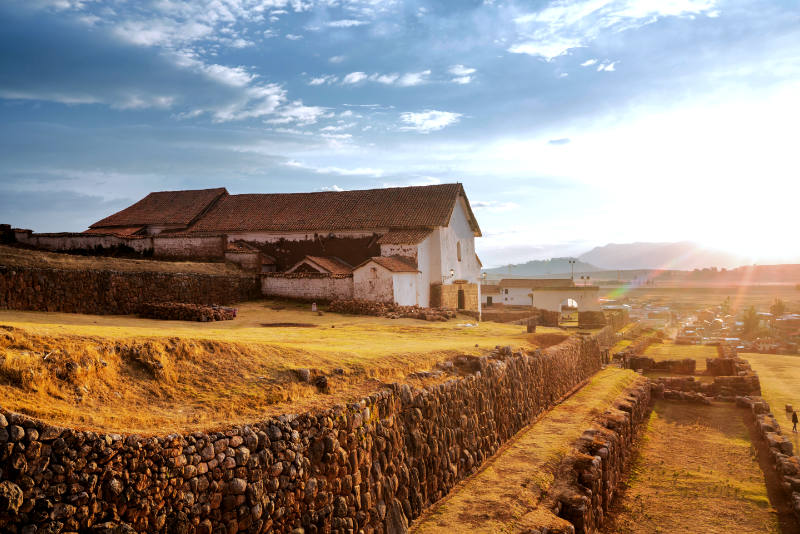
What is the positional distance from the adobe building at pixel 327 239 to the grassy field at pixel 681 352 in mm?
12125

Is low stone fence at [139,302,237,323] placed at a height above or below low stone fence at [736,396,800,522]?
above

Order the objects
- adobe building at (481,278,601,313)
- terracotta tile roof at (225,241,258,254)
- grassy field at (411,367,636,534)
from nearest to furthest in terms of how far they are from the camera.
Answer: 1. grassy field at (411,367,636,534)
2. terracotta tile roof at (225,241,258,254)
3. adobe building at (481,278,601,313)

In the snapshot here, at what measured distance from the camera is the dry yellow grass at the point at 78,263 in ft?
67.8

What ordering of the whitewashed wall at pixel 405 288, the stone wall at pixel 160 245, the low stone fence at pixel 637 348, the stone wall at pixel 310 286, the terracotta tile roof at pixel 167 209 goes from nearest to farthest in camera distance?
the whitewashed wall at pixel 405 288 → the stone wall at pixel 310 286 → the low stone fence at pixel 637 348 → the stone wall at pixel 160 245 → the terracotta tile roof at pixel 167 209

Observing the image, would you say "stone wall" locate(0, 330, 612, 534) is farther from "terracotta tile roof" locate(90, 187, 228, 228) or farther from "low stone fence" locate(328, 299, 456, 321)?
"terracotta tile roof" locate(90, 187, 228, 228)

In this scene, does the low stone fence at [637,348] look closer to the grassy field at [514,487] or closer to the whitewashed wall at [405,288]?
the whitewashed wall at [405,288]

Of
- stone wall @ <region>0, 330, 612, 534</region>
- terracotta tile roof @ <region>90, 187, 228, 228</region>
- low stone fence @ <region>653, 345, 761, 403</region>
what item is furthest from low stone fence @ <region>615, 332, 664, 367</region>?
terracotta tile roof @ <region>90, 187, 228, 228</region>

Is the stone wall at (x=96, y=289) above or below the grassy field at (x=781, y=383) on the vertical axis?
above

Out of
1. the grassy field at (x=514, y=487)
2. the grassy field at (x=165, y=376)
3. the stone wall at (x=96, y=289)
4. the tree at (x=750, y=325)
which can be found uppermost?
the stone wall at (x=96, y=289)

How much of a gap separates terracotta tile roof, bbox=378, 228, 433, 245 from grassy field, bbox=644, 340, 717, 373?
50.9ft

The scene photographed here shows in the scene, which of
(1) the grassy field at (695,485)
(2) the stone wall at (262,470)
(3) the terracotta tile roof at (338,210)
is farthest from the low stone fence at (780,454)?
(3) the terracotta tile roof at (338,210)

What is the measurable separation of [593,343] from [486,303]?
121 feet

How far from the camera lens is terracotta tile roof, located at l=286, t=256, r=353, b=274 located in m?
33.8

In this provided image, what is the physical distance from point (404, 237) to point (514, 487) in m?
24.1
